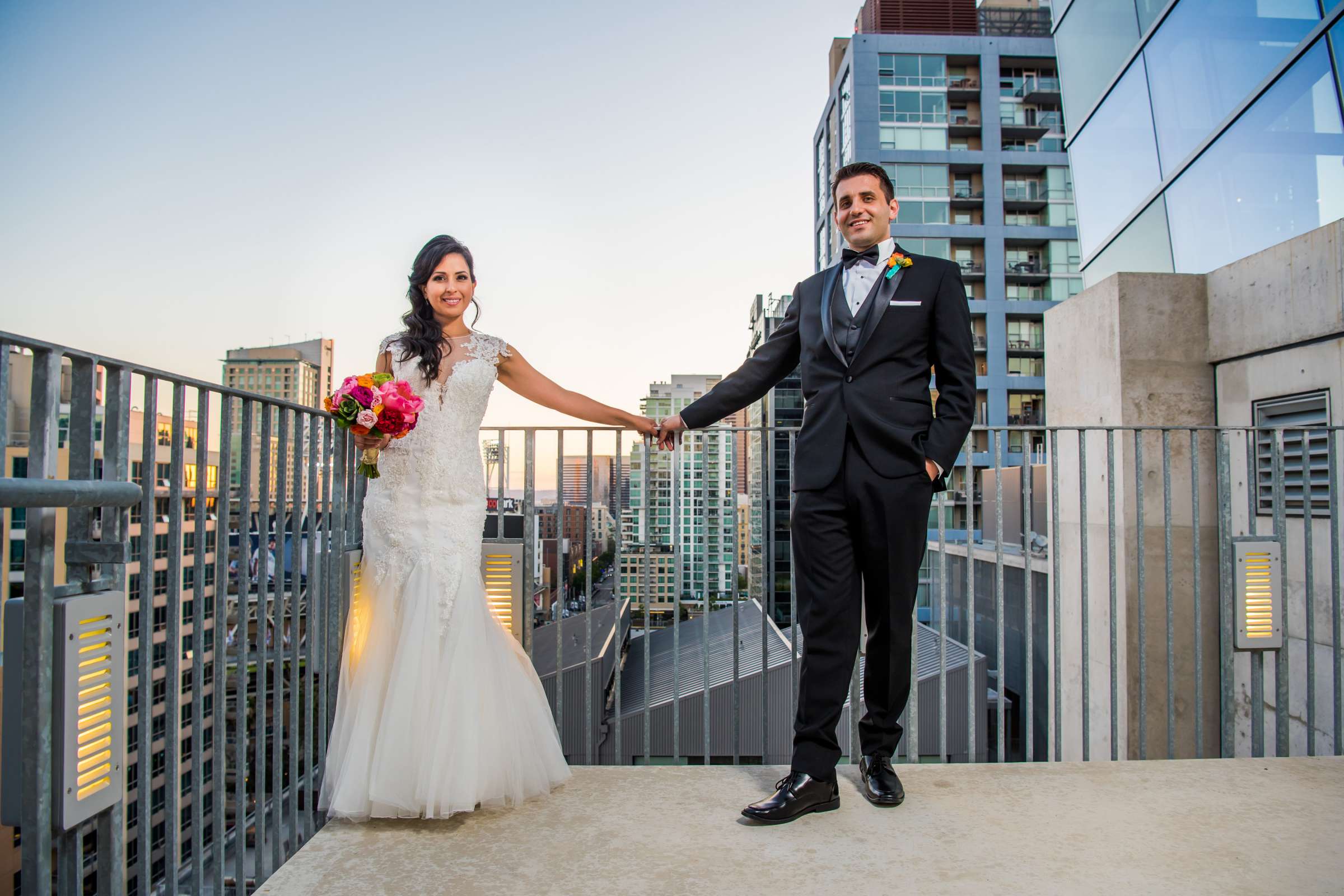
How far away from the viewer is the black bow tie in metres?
2.54

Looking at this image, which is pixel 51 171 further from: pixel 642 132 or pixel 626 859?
pixel 626 859

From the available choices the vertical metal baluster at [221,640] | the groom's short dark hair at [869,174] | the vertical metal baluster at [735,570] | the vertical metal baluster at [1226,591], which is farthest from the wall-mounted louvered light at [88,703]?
the vertical metal baluster at [1226,591]

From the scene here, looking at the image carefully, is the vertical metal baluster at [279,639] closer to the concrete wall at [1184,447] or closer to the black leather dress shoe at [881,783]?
the black leather dress shoe at [881,783]

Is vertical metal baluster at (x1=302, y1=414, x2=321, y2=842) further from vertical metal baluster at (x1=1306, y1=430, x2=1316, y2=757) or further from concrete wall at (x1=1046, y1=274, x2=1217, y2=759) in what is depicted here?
concrete wall at (x1=1046, y1=274, x2=1217, y2=759)

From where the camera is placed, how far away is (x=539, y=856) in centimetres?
208

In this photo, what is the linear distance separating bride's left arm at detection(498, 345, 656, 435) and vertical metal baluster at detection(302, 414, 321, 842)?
0.65 meters

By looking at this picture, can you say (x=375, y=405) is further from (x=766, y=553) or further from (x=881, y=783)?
(x=881, y=783)

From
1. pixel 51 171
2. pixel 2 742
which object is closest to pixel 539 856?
pixel 2 742

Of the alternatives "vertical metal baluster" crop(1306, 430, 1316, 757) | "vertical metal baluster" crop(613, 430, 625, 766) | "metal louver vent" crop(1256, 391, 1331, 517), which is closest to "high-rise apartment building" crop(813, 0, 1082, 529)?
"metal louver vent" crop(1256, 391, 1331, 517)

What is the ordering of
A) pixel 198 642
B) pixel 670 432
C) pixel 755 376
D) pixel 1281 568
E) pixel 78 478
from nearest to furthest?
pixel 78 478 → pixel 198 642 → pixel 755 376 → pixel 670 432 → pixel 1281 568

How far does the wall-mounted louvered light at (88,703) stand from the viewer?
4.30 ft

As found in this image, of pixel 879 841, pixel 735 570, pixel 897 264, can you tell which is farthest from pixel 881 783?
pixel 897 264

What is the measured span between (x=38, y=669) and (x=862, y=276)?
2255mm

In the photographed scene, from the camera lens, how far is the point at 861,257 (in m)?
2.56
